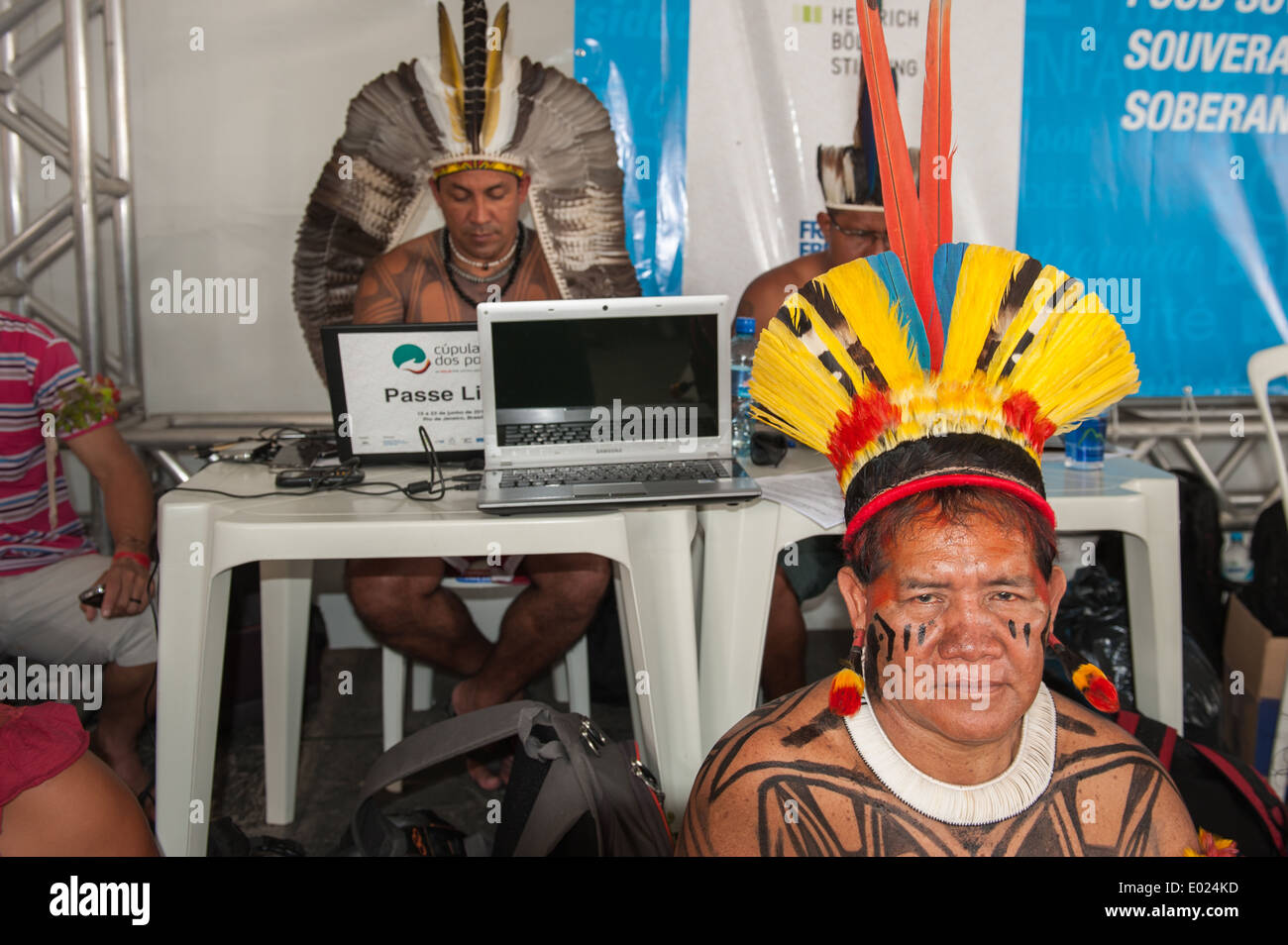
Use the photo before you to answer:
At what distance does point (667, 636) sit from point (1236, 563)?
2.38 m

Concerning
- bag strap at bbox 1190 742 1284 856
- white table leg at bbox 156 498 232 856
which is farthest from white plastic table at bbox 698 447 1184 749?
white table leg at bbox 156 498 232 856

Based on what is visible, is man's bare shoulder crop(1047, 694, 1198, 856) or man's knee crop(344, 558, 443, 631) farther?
man's knee crop(344, 558, 443, 631)

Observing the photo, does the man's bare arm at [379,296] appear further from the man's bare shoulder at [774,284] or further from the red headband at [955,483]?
the red headband at [955,483]

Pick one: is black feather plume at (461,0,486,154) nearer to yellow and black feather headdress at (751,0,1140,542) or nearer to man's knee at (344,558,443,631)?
man's knee at (344,558,443,631)

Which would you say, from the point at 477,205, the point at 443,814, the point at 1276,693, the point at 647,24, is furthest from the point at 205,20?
the point at 1276,693

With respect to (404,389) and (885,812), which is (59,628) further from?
(885,812)

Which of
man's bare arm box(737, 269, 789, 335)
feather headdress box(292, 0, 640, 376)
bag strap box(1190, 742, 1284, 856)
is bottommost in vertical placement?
bag strap box(1190, 742, 1284, 856)

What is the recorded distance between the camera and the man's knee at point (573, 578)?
2676mm

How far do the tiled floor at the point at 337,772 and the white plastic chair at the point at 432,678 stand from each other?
0.36 ft

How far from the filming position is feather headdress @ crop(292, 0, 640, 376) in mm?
3309

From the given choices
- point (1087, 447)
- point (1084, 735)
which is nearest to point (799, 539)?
point (1087, 447)

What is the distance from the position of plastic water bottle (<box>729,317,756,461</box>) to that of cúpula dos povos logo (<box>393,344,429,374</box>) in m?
0.75

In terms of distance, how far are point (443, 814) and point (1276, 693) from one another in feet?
7.33

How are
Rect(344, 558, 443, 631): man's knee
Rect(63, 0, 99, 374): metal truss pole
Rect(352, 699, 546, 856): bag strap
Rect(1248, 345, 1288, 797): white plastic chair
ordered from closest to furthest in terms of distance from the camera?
Rect(352, 699, 546, 856): bag strap < Rect(1248, 345, 1288, 797): white plastic chair < Rect(344, 558, 443, 631): man's knee < Rect(63, 0, 99, 374): metal truss pole
